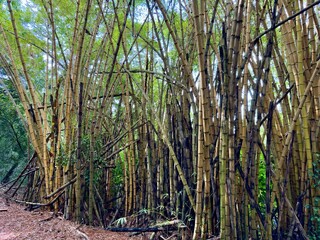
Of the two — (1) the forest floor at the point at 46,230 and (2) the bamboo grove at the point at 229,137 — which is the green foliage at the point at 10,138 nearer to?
(2) the bamboo grove at the point at 229,137

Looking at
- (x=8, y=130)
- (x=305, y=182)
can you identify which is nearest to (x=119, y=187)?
(x=305, y=182)

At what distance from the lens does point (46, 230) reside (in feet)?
5.72

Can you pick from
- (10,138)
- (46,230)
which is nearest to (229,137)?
(46,230)

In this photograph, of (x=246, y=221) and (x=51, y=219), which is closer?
(x=246, y=221)

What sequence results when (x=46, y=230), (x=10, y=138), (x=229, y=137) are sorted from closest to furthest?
1. (x=229, y=137)
2. (x=46, y=230)
3. (x=10, y=138)

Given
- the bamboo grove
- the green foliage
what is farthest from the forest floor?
the green foliage

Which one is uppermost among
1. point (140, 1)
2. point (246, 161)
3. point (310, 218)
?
point (140, 1)

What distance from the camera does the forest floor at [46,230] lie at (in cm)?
164

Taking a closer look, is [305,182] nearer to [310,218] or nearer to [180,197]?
[310,218]

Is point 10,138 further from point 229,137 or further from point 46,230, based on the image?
point 229,137

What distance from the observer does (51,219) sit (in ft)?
6.48

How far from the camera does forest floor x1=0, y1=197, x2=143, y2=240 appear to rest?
5.38ft

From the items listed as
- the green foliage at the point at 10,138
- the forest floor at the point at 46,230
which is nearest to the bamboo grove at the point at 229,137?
the forest floor at the point at 46,230

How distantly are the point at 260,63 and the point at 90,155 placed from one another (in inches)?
51.1
